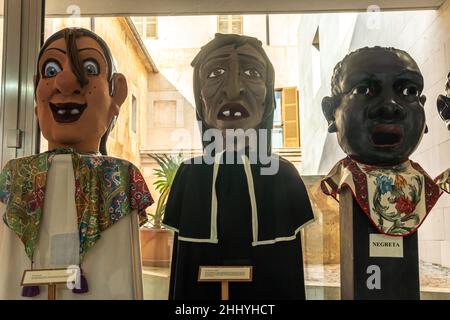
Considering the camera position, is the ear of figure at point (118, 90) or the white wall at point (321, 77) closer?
the ear of figure at point (118, 90)

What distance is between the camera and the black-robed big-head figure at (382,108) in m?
1.47

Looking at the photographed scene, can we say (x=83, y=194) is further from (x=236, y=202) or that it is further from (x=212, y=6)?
(x=212, y=6)

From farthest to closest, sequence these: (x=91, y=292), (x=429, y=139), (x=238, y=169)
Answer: (x=429, y=139) < (x=238, y=169) < (x=91, y=292)

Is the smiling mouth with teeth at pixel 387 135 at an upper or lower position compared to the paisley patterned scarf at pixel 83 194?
upper

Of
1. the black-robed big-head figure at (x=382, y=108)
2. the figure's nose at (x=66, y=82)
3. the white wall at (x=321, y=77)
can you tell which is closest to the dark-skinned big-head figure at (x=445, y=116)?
the black-robed big-head figure at (x=382, y=108)

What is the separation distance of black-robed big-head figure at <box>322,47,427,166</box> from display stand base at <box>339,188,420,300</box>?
0.60 ft

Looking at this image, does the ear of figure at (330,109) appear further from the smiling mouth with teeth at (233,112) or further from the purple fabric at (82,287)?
the purple fabric at (82,287)

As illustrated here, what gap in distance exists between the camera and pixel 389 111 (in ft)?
4.77

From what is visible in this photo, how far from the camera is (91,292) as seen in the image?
138 cm

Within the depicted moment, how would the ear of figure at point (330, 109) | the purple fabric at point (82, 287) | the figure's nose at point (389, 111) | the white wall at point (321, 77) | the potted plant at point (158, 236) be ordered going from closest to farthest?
the purple fabric at point (82, 287) < the figure's nose at point (389, 111) < the ear of figure at point (330, 109) < the potted plant at point (158, 236) < the white wall at point (321, 77)

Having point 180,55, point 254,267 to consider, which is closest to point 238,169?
point 254,267

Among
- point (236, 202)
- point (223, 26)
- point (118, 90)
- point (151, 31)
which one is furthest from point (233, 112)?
point (151, 31)

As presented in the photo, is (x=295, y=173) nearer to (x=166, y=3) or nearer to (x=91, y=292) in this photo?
(x=91, y=292)
